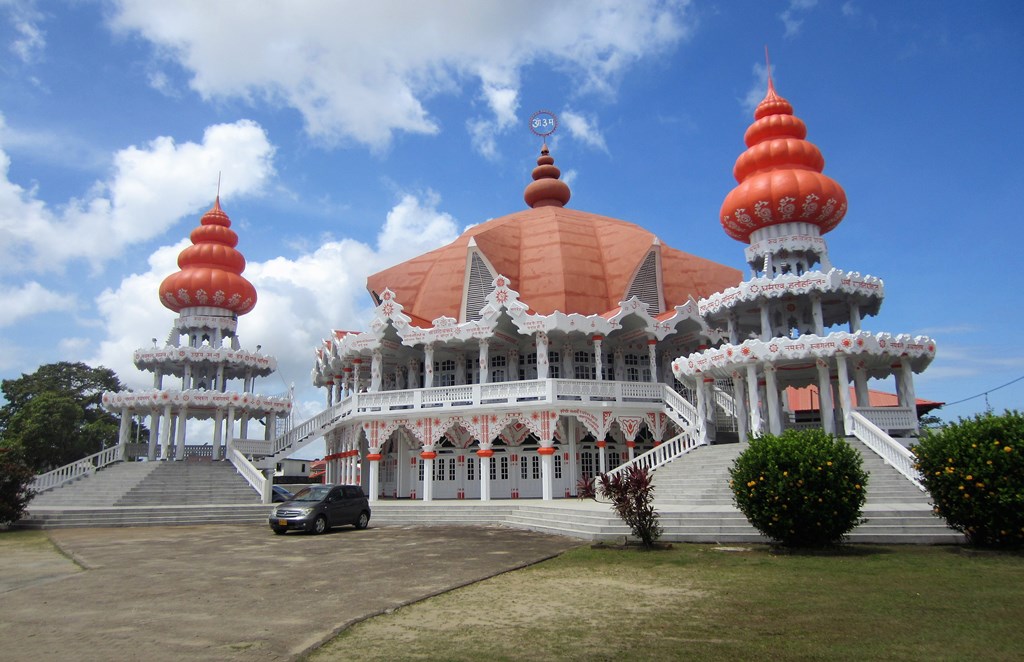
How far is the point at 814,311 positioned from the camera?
79.6 feet

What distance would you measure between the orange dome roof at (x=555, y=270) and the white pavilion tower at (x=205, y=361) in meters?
9.49

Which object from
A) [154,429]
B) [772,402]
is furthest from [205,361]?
[772,402]

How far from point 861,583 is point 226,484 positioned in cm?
2811

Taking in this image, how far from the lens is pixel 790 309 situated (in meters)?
26.0

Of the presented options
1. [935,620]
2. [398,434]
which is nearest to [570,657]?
[935,620]

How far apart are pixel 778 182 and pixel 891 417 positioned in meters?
9.38

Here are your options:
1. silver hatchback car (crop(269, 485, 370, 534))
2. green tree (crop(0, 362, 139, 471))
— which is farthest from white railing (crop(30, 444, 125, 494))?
silver hatchback car (crop(269, 485, 370, 534))

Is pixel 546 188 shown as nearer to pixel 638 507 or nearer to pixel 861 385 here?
pixel 861 385

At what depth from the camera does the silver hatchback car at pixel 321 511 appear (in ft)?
63.4

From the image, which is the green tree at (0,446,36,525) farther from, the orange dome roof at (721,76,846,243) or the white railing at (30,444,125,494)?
the orange dome roof at (721,76,846,243)

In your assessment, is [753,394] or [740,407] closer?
[753,394]

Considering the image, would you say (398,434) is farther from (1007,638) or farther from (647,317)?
(1007,638)

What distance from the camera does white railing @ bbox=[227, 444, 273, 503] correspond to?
1142 inches

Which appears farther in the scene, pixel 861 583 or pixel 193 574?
pixel 193 574
